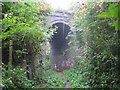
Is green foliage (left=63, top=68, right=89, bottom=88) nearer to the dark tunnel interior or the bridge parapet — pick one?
the bridge parapet

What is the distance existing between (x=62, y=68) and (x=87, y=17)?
607 cm

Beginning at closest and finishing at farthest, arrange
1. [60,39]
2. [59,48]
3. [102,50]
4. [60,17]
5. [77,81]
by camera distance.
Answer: [102,50] < [77,81] < [60,17] < [60,39] < [59,48]

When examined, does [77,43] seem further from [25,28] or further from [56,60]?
[56,60]

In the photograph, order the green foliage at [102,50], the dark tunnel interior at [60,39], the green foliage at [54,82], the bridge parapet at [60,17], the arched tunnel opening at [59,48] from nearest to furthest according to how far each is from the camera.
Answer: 1. the green foliage at [102,50]
2. the green foliage at [54,82]
3. the bridge parapet at [60,17]
4. the dark tunnel interior at [60,39]
5. the arched tunnel opening at [59,48]

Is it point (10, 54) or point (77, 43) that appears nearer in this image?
point (10, 54)

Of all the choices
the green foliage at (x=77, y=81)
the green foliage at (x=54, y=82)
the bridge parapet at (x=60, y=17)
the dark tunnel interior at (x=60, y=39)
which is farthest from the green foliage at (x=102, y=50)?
the dark tunnel interior at (x=60, y=39)

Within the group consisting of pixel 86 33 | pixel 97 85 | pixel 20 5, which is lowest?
pixel 97 85

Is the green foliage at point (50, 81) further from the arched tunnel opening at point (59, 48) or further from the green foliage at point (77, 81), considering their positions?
the arched tunnel opening at point (59, 48)

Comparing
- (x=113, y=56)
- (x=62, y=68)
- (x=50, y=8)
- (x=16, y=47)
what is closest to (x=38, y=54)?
(x=16, y=47)

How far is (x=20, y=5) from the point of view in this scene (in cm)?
321

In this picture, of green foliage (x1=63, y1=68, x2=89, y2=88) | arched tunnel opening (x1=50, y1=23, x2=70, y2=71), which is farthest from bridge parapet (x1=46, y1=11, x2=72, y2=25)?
green foliage (x1=63, y1=68, x2=89, y2=88)

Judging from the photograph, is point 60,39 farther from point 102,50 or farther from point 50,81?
point 102,50

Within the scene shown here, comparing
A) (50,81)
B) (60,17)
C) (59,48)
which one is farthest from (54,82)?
(59,48)

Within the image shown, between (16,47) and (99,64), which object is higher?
(16,47)
